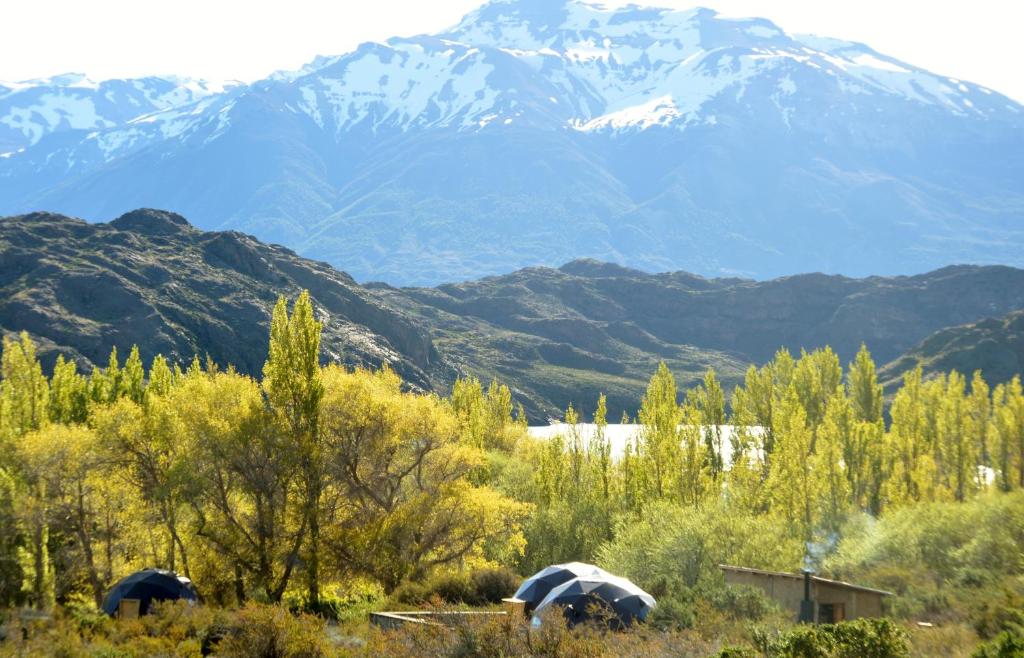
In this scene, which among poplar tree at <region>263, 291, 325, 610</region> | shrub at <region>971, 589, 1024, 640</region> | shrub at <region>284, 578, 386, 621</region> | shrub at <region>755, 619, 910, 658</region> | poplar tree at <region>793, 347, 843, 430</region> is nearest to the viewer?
shrub at <region>755, 619, 910, 658</region>

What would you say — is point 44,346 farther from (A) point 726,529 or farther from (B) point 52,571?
(A) point 726,529

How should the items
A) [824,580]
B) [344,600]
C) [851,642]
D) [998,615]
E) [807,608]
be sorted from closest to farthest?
[851,642] < [998,615] < [807,608] < [824,580] < [344,600]

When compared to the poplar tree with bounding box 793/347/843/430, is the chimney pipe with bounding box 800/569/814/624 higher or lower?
lower

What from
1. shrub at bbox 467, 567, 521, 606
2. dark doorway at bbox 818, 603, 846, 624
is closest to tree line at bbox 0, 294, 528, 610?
shrub at bbox 467, 567, 521, 606

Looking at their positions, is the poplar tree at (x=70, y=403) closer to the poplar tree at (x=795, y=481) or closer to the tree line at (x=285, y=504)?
the tree line at (x=285, y=504)

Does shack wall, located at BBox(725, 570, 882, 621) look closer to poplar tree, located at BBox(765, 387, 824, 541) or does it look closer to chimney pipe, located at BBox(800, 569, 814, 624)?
chimney pipe, located at BBox(800, 569, 814, 624)

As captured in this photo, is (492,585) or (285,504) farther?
(285,504)

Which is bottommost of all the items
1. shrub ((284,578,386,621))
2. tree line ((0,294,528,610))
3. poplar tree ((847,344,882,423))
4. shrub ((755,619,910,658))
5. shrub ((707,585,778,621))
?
shrub ((284,578,386,621))

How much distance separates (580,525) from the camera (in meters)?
62.5

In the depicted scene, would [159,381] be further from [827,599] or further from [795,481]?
[827,599]

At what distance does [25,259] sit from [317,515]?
172 meters

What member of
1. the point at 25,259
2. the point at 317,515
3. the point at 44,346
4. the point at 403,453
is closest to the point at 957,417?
the point at 403,453

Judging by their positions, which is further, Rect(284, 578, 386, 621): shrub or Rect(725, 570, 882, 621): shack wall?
Rect(284, 578, 386, 621): shrub

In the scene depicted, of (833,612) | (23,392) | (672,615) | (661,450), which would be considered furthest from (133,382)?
(833,612)
